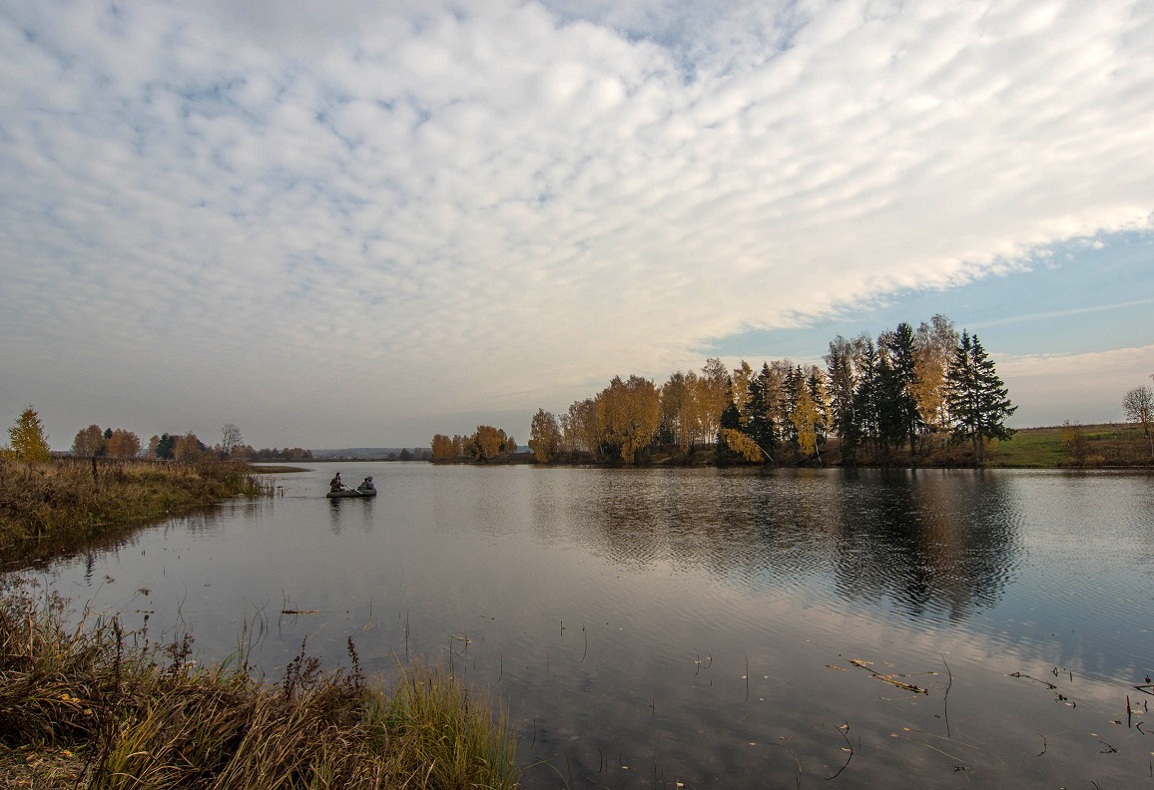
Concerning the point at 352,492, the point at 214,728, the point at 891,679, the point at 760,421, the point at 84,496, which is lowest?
the point at 891,679

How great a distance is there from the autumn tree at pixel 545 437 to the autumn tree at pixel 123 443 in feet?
329

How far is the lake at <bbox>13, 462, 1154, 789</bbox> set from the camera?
678 centimetres

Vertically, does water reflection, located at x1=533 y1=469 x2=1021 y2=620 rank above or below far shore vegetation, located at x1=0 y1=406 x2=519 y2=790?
below

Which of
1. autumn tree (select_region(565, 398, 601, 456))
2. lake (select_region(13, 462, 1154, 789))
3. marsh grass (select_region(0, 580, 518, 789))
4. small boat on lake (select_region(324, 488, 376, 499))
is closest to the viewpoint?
marsh grass (select_region(0, 580, 518, 789))

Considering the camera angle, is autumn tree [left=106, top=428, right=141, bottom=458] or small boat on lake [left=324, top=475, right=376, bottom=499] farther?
autumn tree [left=106, top=428, right=141, bottom=458]

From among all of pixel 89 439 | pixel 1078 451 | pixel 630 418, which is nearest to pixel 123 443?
pixel 89 439

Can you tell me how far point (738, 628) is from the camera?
1131 centimetres

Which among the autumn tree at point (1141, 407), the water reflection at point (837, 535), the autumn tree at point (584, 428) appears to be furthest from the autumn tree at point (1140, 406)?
the autumn tree at point (584, 428)

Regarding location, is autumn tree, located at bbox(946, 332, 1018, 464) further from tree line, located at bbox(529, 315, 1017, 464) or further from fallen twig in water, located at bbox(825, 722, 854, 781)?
fallen twig in water, located at bbox(825, 722, 854, 781)

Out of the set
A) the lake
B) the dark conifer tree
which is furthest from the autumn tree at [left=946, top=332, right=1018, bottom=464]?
the lake

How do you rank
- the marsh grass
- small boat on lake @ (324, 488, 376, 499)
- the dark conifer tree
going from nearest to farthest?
1. the marsh grass
2. small boat on lake @ (324, 488, 376, 499)
3. the dark conifer tree

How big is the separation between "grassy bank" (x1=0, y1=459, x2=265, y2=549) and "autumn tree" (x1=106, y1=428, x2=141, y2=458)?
135m

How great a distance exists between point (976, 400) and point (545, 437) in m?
82.6

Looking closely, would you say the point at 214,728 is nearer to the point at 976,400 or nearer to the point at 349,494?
the point at 349,494
